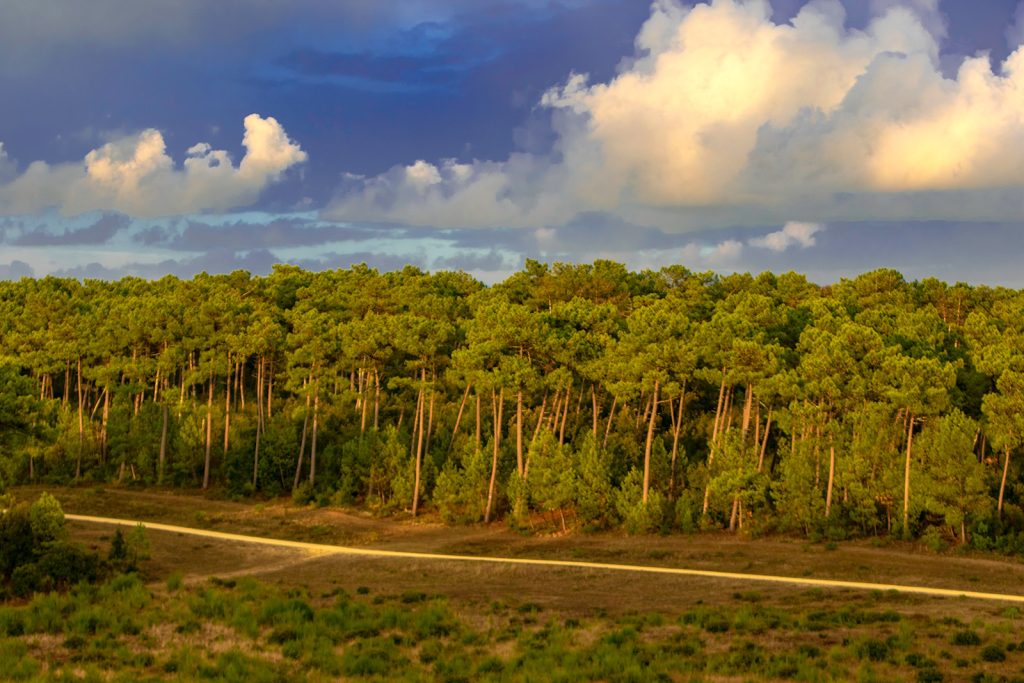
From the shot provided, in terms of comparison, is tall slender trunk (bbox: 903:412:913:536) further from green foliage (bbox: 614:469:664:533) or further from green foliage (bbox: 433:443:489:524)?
green foliage (bbox: 433:443:489:524)

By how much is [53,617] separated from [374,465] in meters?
31.9

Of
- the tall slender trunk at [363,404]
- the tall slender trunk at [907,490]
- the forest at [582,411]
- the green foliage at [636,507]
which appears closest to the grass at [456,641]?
the forest at [582,411]

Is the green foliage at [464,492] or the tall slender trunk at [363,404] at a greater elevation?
the tall slender trunk at [363,404]

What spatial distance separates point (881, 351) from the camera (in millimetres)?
46875

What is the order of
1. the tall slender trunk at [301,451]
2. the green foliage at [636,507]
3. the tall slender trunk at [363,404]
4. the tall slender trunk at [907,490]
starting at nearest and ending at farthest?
the tall slender trunk at [907,490]
the green foliage at [636,507]
the tall slender trunk at [301,451]
the tall slender trunk at [363,404]

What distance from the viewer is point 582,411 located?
2494 inches

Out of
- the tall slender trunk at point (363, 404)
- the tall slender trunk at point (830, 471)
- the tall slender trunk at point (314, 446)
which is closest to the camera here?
the tall slender trunk at point (830, 471)

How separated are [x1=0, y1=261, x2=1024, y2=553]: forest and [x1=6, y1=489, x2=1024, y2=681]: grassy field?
515 cm

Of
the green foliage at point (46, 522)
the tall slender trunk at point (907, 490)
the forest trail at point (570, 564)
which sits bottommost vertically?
the forest trail at point (570, 564)

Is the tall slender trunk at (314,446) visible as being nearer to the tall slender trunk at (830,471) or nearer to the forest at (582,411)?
the forest at (582,411)

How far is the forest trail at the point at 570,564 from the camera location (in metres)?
33.7

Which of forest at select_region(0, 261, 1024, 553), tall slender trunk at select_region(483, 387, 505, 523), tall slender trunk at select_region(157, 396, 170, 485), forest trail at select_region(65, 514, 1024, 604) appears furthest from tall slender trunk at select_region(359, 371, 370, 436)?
forest trail at select_region(65, 514, 1024, 604)

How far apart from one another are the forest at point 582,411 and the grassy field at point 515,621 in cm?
515

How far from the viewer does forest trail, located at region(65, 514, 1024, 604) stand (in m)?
33.7
